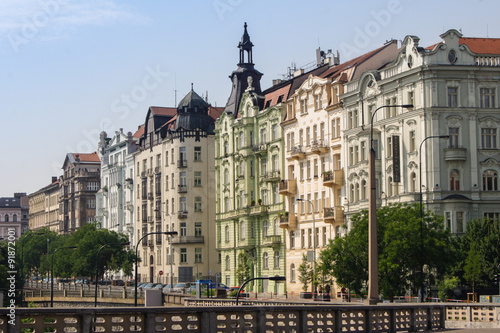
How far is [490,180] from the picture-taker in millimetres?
75250

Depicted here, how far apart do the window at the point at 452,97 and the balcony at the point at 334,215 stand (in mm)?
15338

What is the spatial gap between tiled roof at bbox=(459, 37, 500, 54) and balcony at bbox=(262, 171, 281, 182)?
26298 mm

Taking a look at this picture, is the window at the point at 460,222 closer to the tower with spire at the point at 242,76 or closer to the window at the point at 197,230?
the tower with spire at the point at 242,76

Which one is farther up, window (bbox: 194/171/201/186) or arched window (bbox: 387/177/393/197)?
window (bbox: 194/171/201/186)

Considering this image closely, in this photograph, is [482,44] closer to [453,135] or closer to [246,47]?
[453,135]

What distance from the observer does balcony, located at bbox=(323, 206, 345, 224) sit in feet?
281

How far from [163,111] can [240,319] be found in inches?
4219

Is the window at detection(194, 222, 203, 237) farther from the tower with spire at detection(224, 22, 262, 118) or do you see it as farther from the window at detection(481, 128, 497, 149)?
the window at detection(481, 128, 497, 149)

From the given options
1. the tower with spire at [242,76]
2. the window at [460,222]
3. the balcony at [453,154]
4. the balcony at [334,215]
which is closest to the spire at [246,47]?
the tower with spire at [242,76]

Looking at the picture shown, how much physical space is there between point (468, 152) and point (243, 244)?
122 feet

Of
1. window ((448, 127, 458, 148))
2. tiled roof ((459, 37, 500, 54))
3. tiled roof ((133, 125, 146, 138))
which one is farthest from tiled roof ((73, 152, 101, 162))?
window ((448, 127, 458, 148))

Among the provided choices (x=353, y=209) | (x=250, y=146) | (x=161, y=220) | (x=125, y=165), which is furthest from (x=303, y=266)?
(x=125, y=165)

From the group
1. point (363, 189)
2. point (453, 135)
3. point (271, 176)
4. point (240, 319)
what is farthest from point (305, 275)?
point (240, 319)

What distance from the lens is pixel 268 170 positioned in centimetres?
10269
